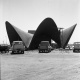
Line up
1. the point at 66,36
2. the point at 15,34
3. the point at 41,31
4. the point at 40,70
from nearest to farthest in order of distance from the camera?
the point at 40,70
the point at 15,34
the point at 41,31
the point at 66,36

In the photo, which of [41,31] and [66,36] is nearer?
[41,31]

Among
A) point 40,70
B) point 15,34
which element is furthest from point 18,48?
point 15,34

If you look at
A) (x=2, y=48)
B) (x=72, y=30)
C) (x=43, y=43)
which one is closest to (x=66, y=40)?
(x=72, y=30)

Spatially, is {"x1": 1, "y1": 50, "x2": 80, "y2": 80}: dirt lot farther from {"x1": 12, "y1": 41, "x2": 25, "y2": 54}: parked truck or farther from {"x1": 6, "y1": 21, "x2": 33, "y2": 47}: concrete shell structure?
{"x1": 6, "y1": 21, "x2": 33, "y2": 47}: concrete shell structure

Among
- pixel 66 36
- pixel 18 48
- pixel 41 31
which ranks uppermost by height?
pixel 41 31

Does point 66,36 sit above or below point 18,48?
above

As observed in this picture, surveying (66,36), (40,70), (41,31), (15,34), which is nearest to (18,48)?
(40,70)

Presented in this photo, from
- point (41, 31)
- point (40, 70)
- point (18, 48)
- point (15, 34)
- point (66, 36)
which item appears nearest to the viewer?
point (40, 70)

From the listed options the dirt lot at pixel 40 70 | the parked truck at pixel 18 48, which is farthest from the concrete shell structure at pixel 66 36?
the dirt lot at pixel 40 70

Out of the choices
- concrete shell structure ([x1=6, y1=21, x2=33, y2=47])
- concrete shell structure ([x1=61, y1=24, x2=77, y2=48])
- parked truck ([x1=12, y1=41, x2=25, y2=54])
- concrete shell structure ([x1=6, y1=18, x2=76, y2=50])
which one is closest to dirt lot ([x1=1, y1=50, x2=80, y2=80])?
parked truck ([x1=12, y1=41, x2=25, y2=54])

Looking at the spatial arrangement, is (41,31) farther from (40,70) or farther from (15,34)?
(40,70)

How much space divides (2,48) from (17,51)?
11.8 ft

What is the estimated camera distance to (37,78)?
24.3 feet

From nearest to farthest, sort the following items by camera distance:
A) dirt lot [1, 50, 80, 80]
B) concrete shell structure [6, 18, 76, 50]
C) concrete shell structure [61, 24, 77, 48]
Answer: dirt lot [1, 50, 80, 80] < concrete shell structure [6, 18, 76, 50] < concrete shell structure [61, 24, 77, 48]
